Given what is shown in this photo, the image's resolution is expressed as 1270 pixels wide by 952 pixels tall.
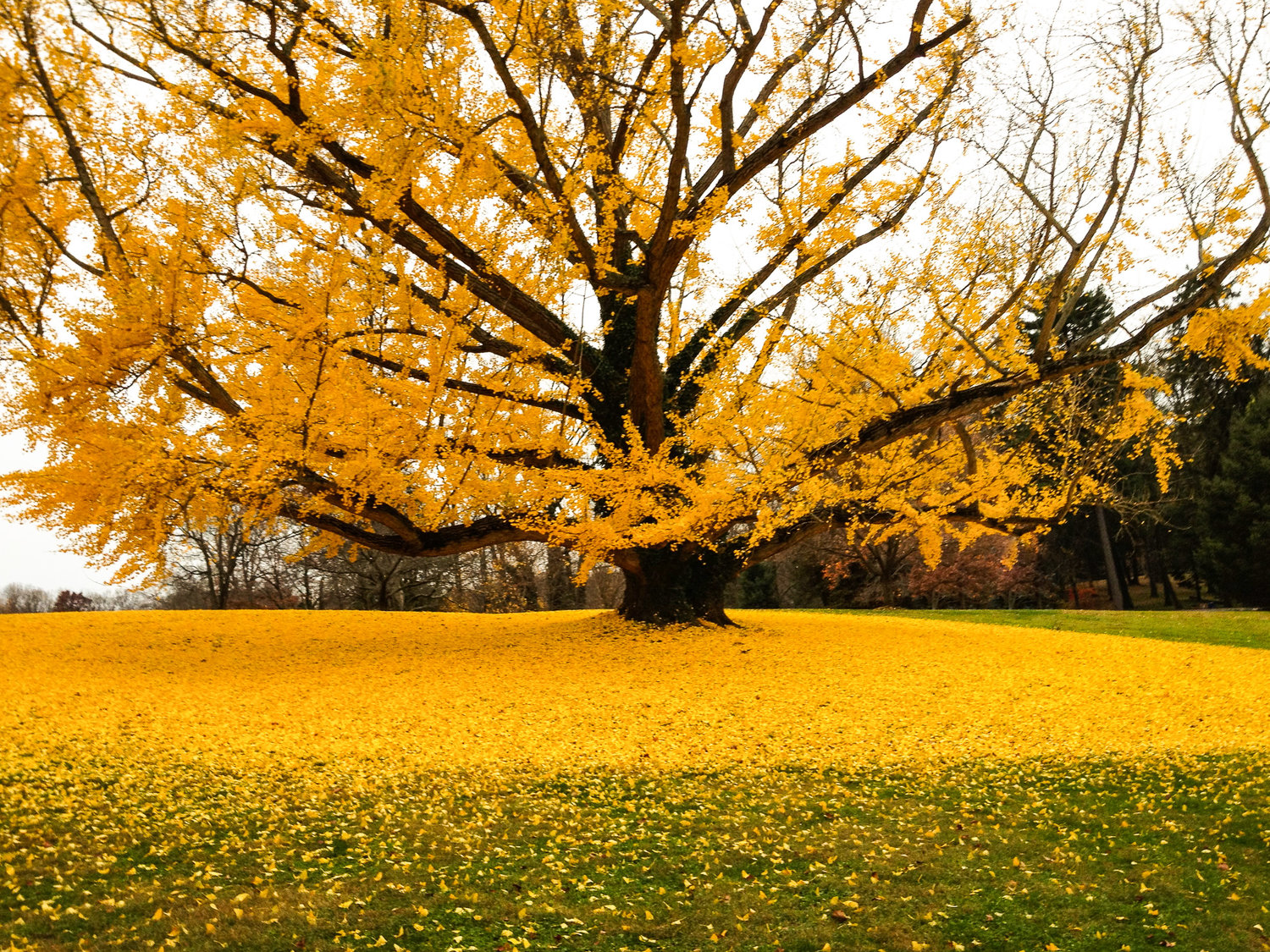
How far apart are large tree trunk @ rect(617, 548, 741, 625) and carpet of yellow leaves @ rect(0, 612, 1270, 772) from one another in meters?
0.44

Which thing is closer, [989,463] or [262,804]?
[262,804]

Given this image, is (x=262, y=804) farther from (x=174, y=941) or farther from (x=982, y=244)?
(x=982, y=244)

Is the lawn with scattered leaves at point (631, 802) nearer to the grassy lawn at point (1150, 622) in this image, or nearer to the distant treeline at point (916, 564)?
the grassy lawn at point (1150, 622)

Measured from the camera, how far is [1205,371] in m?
26.3

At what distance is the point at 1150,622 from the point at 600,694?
43.5ft

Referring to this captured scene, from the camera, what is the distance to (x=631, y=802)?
17.9 feet

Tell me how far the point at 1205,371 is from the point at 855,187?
2137cm

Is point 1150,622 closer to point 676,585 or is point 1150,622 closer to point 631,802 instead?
point 676,585

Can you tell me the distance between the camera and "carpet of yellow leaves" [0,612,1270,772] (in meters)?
6.70

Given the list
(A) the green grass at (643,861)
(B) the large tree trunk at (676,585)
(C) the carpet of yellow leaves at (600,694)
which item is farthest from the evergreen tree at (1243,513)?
(A) the green grass at (643,861)

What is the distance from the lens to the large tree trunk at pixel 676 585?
1183cm

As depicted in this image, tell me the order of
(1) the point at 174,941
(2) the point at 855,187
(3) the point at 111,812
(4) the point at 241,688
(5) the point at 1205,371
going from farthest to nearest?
(5) the point at 1205,371 → (2) the point at 855,187 → (4) the point at 241,688 → (3) the point at 111,812 → (1) the point at 174,941

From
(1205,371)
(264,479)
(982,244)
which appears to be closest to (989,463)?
(982,244)

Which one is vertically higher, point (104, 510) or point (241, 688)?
point (104, 510)
